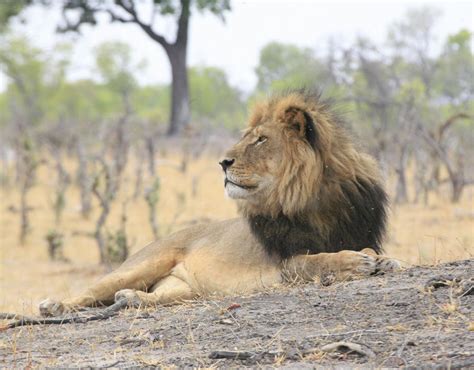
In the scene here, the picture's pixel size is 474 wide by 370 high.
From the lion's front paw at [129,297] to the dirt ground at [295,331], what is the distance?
39cm

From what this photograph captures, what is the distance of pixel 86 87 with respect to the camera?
46.2 meters

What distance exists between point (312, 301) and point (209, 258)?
1305mm

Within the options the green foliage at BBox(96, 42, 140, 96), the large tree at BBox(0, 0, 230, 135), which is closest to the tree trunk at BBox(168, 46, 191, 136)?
the large tree at BBox(0, 0, 230, 135)

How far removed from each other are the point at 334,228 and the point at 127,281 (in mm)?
1531

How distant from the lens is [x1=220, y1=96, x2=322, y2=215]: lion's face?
4543 mm

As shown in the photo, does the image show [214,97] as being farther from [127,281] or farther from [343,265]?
[343,265]

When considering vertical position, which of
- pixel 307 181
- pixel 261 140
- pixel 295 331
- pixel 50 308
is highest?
pixel 261 140

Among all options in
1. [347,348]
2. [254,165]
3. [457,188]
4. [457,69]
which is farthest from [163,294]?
[457,69]

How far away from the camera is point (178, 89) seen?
27109 millimetres

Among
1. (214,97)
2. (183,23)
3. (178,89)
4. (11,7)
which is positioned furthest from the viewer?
(214,97)

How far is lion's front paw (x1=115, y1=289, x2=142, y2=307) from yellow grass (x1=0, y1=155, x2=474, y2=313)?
166 cm

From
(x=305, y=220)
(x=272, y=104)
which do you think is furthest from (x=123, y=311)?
(x=272, y=104)

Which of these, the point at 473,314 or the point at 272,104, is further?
the point at 272,104

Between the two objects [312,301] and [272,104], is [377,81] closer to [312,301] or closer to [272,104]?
[272,104]
